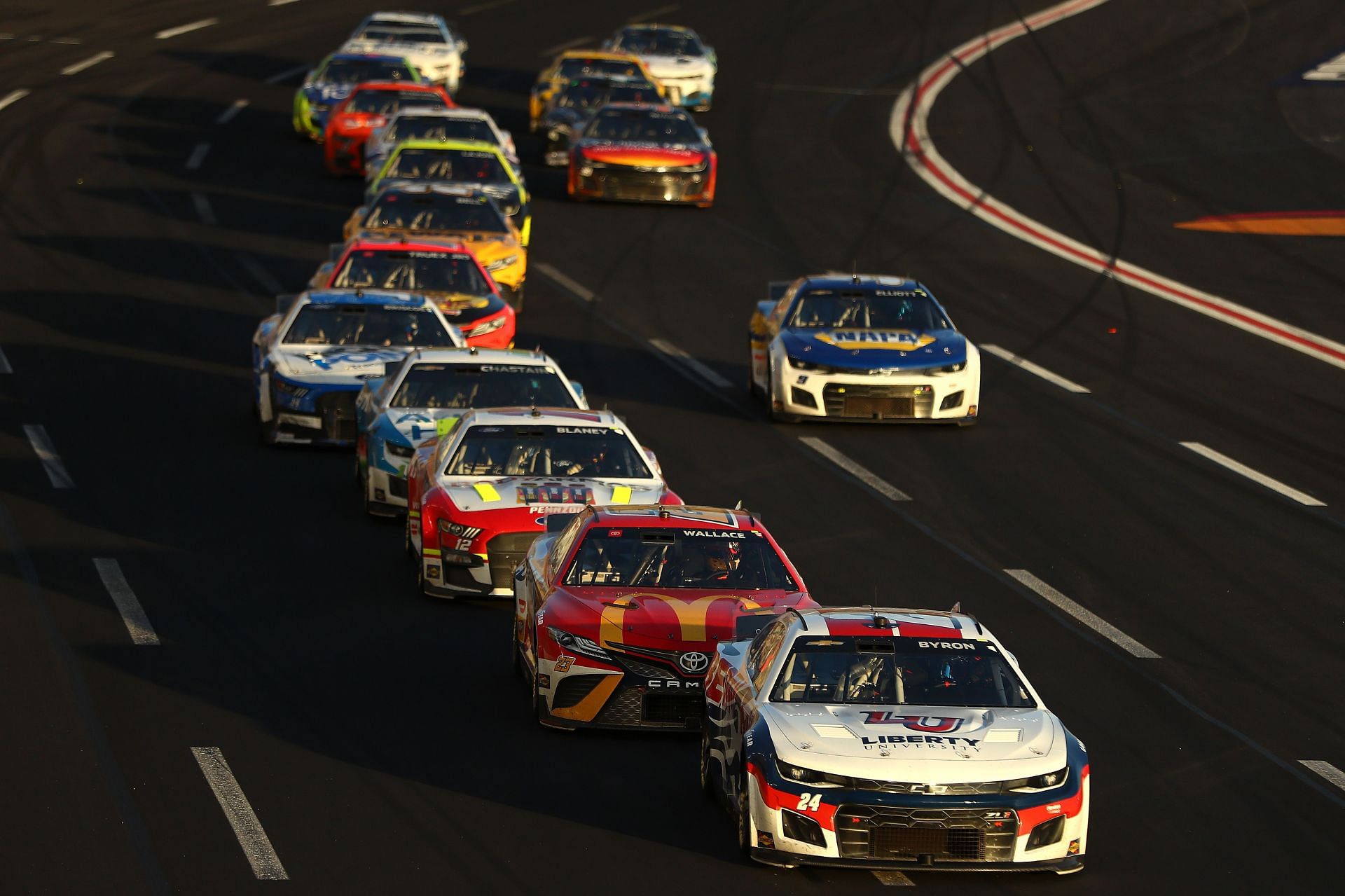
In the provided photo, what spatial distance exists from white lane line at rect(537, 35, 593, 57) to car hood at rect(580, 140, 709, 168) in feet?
55.6

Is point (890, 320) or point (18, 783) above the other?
point (18, 783)

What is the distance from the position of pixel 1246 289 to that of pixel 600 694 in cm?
2045

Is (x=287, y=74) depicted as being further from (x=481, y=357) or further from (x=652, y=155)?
(x=481, y=357)

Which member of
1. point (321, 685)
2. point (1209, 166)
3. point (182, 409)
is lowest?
point (1209, 166)

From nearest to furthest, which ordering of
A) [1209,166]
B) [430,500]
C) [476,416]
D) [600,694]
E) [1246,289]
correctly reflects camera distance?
[600,694], [430,500], [476,416], [1246,289], [1209,166]

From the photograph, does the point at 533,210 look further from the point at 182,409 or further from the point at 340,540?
the point at 340,540

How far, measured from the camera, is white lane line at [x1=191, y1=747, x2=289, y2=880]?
10844 millimetres

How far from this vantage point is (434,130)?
116ft

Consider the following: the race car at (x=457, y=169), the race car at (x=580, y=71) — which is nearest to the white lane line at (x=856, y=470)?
the race car at (x=457, y=169)

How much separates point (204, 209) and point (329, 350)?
536 inches

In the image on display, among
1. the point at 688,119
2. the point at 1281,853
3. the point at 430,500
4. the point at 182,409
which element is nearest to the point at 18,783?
the point at 430,500

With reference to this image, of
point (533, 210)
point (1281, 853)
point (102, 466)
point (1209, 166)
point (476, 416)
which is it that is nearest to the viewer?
point (1281, 853)

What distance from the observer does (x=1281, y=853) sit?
38.4 feet

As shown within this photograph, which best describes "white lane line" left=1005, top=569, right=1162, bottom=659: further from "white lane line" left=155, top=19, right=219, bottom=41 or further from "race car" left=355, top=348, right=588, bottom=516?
"white lane line" left=155, top=19, right=219, bottom=41
